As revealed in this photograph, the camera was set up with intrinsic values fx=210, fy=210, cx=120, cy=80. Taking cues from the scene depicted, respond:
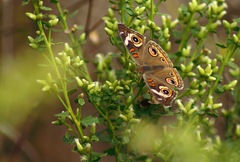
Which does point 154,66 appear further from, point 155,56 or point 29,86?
point 29,86

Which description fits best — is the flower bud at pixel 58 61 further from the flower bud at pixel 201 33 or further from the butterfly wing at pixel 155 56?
the flower bud at pixel 201 33

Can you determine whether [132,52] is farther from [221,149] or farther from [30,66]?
[30,66]

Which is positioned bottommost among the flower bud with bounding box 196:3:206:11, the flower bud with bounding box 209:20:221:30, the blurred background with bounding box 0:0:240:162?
the blurred background with bounding box 0:0:240:162

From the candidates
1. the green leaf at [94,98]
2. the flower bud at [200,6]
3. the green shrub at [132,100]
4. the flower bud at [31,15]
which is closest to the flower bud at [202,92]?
the green shrub at [132,100]

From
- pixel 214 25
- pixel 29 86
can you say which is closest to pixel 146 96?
pixel 214 25

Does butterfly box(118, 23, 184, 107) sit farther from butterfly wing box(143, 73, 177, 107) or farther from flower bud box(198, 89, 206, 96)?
flower bud box(198, 89, 206, 96)

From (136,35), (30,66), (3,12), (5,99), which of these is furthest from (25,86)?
(136,35)

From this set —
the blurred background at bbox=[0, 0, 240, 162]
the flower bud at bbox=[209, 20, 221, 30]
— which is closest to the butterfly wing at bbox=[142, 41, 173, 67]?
the flower bud at bbox=[209, 20, 221, 30]
